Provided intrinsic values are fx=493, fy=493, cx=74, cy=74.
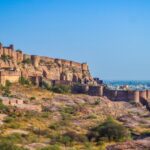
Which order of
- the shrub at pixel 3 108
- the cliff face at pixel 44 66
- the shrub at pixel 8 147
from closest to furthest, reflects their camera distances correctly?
the shrub at pixel 8 147, the shrub at pixel 3 108, the cliff face at pixel 44 66

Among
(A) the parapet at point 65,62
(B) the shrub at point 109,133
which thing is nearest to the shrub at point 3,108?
(B) the shrub at point 109,133

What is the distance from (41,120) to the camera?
122 ft

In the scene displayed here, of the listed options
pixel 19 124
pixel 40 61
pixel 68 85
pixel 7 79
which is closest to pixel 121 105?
pixel 68 85

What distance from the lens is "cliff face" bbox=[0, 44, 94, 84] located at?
A: 6406 cm

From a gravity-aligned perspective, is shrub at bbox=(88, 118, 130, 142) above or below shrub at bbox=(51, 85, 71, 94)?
below

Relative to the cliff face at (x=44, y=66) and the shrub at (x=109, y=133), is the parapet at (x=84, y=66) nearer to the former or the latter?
the cliff face at (x=44, y=66)

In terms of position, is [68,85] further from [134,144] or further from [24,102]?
[134,144]

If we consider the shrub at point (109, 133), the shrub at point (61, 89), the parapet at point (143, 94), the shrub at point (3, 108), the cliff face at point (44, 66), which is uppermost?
the cliff face at point (44, 66)

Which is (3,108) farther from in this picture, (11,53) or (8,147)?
(11,53)

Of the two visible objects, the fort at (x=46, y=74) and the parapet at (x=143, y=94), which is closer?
the fort at (x=46, y=74)

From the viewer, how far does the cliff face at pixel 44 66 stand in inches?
2522

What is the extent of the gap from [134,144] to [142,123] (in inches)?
1166

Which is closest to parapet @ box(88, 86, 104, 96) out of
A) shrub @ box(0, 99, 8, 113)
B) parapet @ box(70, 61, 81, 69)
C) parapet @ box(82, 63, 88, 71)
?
parapet @ box(70, 61, 81, 69)

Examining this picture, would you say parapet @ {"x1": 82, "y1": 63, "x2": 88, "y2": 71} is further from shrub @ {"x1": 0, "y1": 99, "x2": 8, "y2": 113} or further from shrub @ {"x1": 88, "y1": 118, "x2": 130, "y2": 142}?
shrub @ {"x1": 88, "y1": 118, "x2": 130, "y2": 142}
